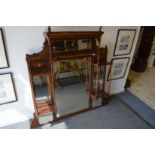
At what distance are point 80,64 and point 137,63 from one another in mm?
2686

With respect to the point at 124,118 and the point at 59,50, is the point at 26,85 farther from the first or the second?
the point at 124,118

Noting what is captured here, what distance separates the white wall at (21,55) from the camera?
1.69 m

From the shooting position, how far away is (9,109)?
2.06m

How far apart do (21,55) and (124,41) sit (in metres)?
1.68

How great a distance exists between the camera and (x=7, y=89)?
189 cm

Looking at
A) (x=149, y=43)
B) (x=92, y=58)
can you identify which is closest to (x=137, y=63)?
(x=149, y=43)

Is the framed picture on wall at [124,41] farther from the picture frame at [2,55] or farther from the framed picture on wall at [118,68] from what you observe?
the picture frame at [2,55]

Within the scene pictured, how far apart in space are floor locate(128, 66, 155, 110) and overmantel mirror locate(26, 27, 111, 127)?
105cm

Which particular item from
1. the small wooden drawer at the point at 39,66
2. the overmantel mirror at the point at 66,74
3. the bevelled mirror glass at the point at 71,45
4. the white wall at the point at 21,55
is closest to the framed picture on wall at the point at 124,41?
the white wall at the point at 21,55

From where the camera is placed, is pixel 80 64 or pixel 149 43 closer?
pixel 80 64

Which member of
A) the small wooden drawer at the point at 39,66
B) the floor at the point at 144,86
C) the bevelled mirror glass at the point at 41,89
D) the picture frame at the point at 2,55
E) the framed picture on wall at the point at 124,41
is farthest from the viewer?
the floor at the point at 144,86

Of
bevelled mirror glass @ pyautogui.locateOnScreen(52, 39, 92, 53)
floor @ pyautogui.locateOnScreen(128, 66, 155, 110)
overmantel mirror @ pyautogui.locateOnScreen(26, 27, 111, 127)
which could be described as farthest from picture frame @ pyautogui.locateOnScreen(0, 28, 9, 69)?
floor @ pyautogui.locateOnScreen(128, 66, 155, 110)

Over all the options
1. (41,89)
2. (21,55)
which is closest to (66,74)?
(41,89)

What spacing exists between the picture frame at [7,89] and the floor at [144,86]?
2.46 meters
